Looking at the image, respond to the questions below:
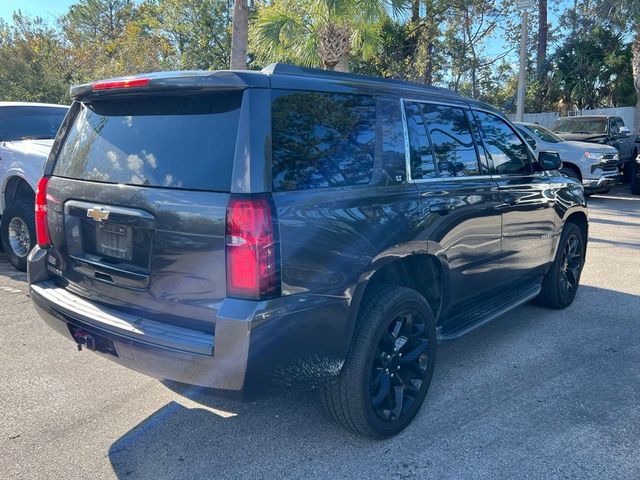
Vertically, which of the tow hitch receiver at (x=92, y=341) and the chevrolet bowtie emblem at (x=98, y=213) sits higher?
the chevrolet bowtie emblem at (x=98, y=213)

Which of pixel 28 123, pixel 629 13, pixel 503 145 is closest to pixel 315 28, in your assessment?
pixel 28 123

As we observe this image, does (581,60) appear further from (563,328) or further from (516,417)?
(516,417)

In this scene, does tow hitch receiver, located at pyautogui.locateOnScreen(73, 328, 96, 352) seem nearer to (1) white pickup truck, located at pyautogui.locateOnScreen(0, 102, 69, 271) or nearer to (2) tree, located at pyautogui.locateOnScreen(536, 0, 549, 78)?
(1) white pickup truck, located at pyautogui.locateOnScreen(0, 102, 69, 271)

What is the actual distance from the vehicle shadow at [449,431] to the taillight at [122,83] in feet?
5.32

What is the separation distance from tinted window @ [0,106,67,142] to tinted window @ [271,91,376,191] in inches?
215

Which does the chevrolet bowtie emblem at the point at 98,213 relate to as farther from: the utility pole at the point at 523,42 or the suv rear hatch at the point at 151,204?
the utility pole at the point at 523,42

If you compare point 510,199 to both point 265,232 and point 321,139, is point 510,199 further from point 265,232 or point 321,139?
point 265,232

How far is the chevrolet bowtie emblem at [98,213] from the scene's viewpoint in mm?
2908

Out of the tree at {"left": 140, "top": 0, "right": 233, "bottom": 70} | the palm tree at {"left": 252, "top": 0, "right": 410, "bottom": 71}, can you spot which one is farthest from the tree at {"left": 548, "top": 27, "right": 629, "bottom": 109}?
the tree at {"left": 140, "top": 0, "right": 233, "bottom": 70}

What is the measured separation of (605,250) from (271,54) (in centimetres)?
763

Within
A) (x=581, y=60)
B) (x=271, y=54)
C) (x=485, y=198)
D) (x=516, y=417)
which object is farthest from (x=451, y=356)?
(x=581, y=60)

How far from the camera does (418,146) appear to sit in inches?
138

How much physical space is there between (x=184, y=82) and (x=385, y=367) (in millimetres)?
1919

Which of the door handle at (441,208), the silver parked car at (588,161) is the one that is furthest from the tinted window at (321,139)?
the silver parked car at (588,161)
